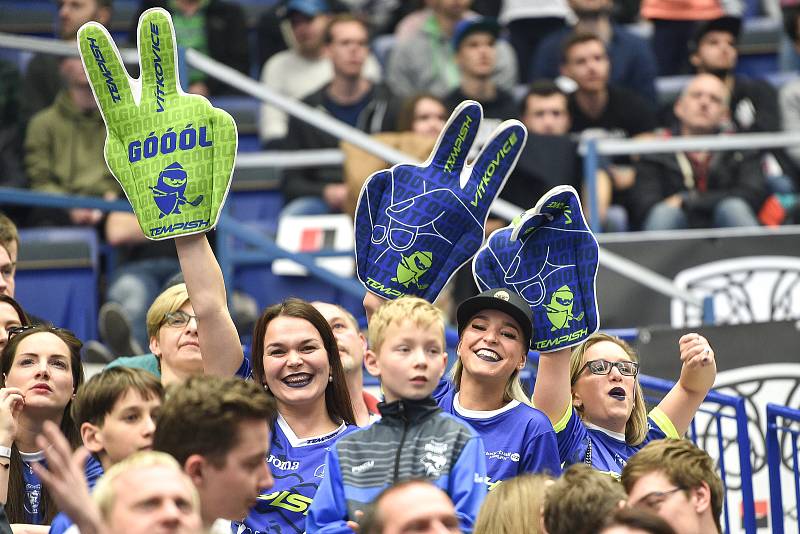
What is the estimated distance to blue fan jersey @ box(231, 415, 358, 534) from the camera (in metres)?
4.43

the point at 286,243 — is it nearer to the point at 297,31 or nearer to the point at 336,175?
the point at 336,175

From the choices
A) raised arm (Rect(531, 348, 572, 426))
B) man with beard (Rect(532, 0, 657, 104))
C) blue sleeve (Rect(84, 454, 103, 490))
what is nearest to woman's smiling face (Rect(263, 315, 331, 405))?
blue sleeve (Rect(84, 454, 103, 490))

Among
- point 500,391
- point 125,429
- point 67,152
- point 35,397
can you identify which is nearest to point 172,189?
point 125,429

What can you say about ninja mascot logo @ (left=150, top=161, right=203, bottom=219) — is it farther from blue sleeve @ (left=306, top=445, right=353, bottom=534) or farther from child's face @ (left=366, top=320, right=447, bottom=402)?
blue sleeve @ (left=306, top=445, right=353, bottom=534)

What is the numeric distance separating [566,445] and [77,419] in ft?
4.92

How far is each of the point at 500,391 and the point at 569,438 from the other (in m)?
0.27

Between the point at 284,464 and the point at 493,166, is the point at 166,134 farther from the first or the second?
the point at 493,166

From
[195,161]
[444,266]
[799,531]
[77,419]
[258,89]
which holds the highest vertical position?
[258,89]

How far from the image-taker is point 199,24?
969 cm

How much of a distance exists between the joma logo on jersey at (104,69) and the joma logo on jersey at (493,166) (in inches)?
49.5

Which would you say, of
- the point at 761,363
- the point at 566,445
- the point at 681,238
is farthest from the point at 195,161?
the point at 681,238

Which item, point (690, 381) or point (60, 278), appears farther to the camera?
point (60, 278)

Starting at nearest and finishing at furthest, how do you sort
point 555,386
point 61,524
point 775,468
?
point 61,524 → point 555,386 → point 775,468

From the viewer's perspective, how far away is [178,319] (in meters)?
5.17
